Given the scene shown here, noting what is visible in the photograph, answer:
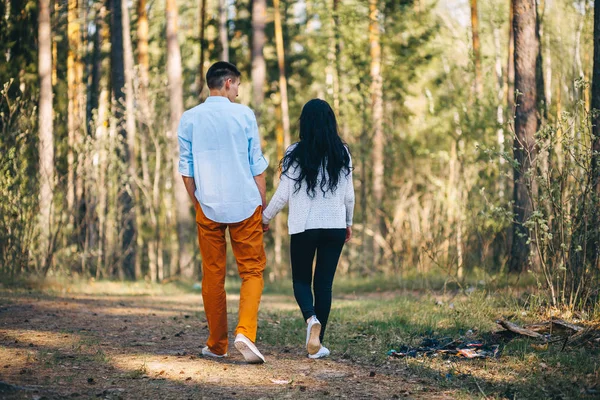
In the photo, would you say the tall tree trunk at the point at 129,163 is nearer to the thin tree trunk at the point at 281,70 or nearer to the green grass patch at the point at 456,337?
the thin tree trunk at the point at 281,70

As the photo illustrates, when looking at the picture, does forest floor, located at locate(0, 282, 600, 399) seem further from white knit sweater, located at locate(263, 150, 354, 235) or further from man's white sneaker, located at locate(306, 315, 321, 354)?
white knit sweater, located at locate(263, 150, 354, 235)

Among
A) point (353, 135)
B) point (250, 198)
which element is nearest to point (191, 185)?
point (250, 198)

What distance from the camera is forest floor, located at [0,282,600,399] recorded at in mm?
5152

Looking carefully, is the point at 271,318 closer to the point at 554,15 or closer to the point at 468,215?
the point at 468,215

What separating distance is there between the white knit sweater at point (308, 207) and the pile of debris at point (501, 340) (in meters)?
1.29

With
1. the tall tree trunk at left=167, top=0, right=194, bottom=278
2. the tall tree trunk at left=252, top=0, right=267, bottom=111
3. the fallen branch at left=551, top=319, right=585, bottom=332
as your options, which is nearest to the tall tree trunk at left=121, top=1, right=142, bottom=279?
the tall tree trunk at left=167, top=0, right=194, bottom=278

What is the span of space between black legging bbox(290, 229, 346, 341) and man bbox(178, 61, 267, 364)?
0.35 meters

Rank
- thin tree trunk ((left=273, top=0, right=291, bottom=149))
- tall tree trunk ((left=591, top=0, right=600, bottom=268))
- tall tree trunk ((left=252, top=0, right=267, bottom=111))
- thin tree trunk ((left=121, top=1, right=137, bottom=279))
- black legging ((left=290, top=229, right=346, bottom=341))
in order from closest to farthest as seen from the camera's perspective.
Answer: black legging ((left=290, top=229, right=346, bottom=341))
tall tree trunk ((left=591, top=0, right=600, bottom=268))
thin tree trunk ((left=121, top=1, right=137, bottom=279))
tall tree trunk ((left=252, top=0, right=267, bottom=111))
thin tree trunk ((left=273, top=0, right=291, bottom=149))

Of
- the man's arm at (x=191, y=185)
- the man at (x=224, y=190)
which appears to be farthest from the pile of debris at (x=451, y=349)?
the man's arm at (x=191, y=185)

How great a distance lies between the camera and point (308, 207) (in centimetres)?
628

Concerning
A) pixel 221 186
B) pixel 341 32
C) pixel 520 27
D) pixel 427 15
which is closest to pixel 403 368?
pixel 221 186

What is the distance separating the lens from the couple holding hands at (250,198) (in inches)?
237

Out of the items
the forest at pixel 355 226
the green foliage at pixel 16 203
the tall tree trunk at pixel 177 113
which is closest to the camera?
the forest at pixel 355 226

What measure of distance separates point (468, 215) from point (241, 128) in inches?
296
